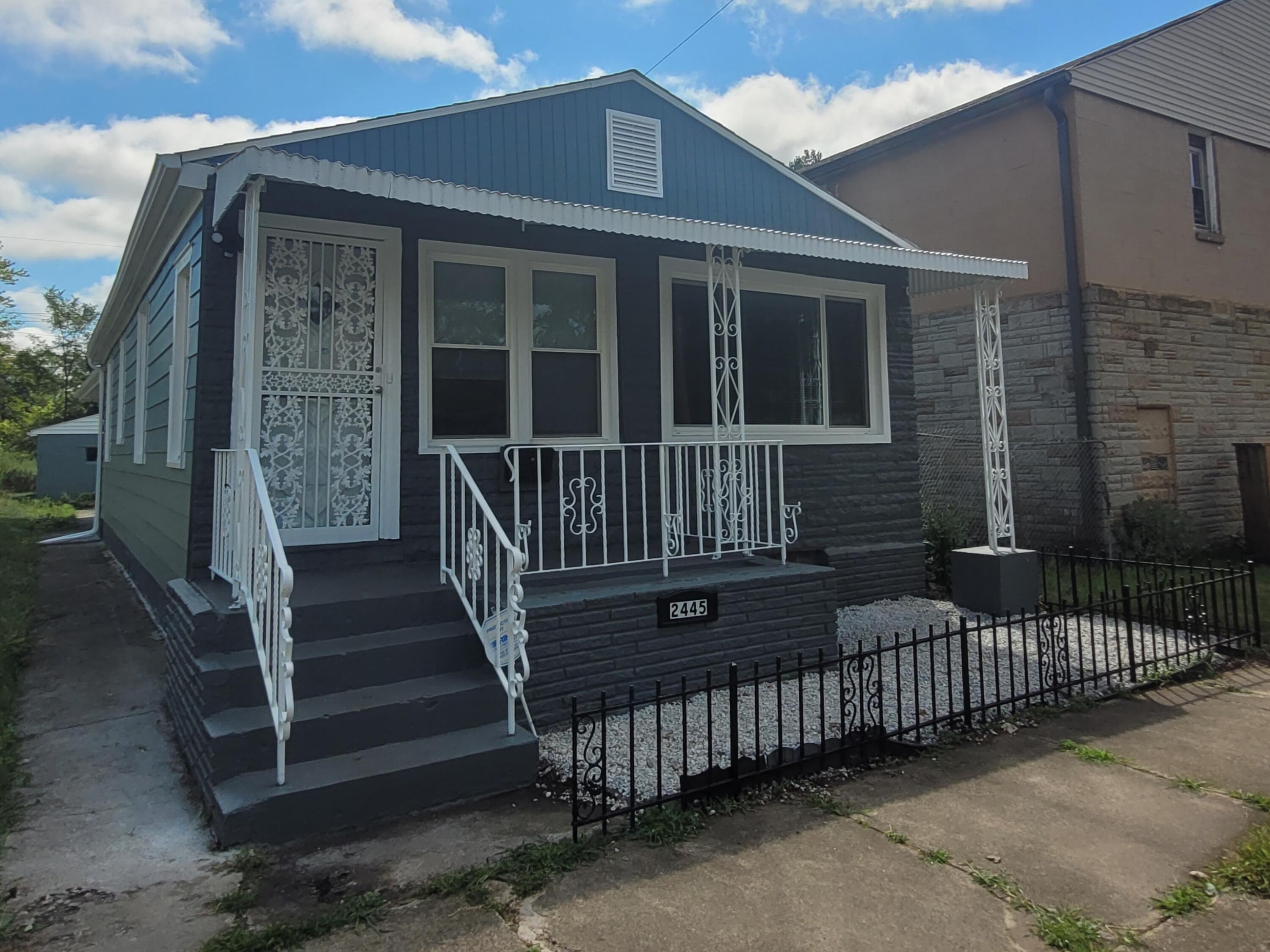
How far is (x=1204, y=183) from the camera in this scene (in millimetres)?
11609

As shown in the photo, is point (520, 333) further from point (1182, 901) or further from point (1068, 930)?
point (1182, 901)

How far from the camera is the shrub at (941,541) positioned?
785 cm

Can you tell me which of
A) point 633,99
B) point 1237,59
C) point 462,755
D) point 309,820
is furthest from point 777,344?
point 1237,59

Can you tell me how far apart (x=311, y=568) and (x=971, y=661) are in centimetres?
460

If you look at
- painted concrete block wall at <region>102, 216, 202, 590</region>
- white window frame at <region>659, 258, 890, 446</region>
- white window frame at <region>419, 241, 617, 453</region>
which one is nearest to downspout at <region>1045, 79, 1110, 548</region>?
white window frame at <region>659, 258, 890, 446</region>

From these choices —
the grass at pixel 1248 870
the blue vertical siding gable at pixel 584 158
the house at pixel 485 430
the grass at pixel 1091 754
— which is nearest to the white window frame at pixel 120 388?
the house at pixel 485 430

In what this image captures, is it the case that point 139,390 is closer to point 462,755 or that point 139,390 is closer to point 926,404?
point 462,755

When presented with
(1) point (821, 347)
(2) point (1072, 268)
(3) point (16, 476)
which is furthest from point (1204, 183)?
(3) point (16, 476)

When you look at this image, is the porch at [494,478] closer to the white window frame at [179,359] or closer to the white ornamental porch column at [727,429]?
the white ornamental porch column at [727,429]

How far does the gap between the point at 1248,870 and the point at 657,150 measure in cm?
634

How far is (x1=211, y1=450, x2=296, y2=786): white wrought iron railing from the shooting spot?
10.1 feet

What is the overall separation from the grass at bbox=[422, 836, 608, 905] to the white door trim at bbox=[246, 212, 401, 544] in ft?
9.08

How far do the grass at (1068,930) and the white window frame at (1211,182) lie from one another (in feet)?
41.1

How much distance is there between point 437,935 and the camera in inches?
95.5
